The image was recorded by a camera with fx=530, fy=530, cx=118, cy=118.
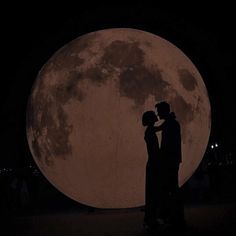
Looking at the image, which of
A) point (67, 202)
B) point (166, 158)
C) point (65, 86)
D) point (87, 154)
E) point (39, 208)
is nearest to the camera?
point (166, 158)

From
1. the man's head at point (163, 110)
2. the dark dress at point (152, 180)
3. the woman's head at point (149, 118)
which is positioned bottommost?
the dark dress at point (152, 180)

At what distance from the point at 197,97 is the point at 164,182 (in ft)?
13.1

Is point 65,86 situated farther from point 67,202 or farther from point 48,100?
point 67,202

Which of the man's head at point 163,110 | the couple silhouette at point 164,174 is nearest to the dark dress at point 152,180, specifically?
the couple silhouette at point 164,174

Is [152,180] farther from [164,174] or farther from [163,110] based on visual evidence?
[163,110]

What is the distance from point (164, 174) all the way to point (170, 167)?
0.47ft

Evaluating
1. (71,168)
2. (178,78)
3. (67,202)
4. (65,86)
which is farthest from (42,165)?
(178,78)

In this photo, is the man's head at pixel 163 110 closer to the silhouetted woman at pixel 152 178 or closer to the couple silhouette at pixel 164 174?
the couple silhouette at pixel 164 174

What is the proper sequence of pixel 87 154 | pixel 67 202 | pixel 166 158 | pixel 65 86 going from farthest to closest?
1. pixel 67 202
2. pixel 65 86
3. pixel 87 154
4. pixel 166 158

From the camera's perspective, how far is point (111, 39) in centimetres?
1202

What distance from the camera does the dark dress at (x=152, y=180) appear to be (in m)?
8.24

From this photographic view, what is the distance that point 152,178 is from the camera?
8.37 meters

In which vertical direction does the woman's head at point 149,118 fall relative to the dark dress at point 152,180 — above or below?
above

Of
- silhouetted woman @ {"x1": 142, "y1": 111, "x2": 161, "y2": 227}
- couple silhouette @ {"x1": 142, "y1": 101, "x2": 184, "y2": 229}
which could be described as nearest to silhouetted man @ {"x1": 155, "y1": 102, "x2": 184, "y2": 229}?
couple silhouette @ {"x1": 142, "y1": 101, "x2": 184, "y2": 229}
